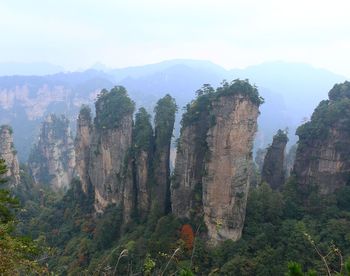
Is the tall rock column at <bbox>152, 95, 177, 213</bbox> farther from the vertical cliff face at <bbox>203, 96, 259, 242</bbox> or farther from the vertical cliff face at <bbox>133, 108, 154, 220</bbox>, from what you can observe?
the vertical cliff face at <bbox>203, 96, 259, 242</bbox>

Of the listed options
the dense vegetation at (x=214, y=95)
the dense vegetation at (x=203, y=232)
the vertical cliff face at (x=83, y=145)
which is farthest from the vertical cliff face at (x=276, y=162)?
the vertical cliff face at (x=83, y=145)

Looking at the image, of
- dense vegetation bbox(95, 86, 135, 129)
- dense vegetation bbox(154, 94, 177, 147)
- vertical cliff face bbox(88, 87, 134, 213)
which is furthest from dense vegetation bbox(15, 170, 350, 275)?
dense vegetation bbox(95, 86, 135, 129)

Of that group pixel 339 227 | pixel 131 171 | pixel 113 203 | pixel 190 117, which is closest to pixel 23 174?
pixel 113 203

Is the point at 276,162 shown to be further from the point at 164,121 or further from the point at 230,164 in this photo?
the point at 164,121

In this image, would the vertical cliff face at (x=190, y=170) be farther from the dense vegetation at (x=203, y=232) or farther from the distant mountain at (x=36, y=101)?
the distant mountain at (x=36, y=101)

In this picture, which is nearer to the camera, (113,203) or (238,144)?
(238,144)

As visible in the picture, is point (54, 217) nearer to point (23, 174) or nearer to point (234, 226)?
point (23, 174)
